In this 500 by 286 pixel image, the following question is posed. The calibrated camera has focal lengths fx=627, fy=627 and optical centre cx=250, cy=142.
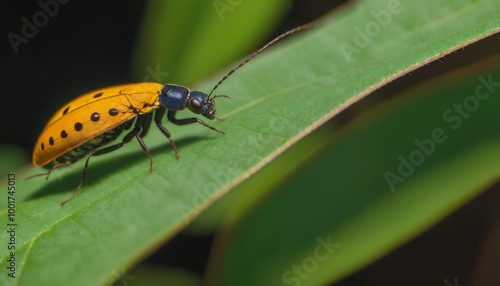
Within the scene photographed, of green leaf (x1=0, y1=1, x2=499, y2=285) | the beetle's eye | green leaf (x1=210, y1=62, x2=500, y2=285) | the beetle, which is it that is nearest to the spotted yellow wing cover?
the beetle

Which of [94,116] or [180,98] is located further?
[180,98]

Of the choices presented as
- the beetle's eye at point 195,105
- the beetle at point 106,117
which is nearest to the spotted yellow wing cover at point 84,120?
the beetle at point 106,117

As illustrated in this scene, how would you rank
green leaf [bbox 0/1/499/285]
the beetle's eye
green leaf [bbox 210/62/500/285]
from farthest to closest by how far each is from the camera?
1. the beetle's eye
2. green leaf [bbox 210/62/500/285]
3. green leaf [bbox 0/1/499/285]

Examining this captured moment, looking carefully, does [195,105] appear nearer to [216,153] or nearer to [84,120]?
[84,120]

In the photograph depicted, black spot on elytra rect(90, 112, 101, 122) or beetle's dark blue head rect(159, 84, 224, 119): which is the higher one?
beetle's dark blue head rect(159, 84, 224, 119)

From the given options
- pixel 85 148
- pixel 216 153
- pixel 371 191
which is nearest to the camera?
pixel 216 153

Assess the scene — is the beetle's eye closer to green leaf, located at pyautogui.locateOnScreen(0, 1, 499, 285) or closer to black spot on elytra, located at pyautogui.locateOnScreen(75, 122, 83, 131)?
green leaf, located at pyautogui.locateOnScreen(0, 1, 499, 285)

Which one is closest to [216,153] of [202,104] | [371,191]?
[371,191]
